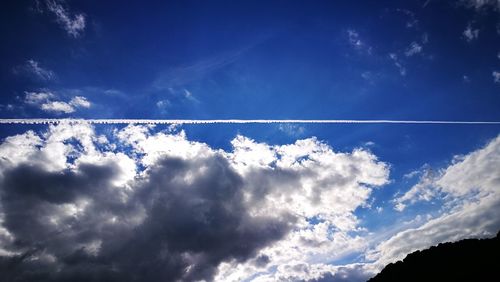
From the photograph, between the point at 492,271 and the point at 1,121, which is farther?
the point at 492,271

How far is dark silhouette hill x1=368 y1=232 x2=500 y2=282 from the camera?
5935 inches

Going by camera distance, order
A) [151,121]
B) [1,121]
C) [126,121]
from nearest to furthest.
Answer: [1,121]
[126,121]
[151,121]

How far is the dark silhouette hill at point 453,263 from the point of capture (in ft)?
495

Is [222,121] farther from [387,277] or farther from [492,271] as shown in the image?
[387,277]

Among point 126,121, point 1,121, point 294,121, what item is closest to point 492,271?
point 294,121

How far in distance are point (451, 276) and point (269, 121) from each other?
16868cm

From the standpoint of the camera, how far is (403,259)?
199000mm

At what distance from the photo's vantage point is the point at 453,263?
17038 cm

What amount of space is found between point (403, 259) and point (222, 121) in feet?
664

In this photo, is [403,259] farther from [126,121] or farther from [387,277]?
[126,121]

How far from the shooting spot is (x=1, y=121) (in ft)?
73.2

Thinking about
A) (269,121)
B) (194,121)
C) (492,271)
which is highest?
(269,121)

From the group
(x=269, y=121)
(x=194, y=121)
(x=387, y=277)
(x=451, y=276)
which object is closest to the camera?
(x=194, y=121)

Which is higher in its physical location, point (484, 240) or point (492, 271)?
point (484, 240)
